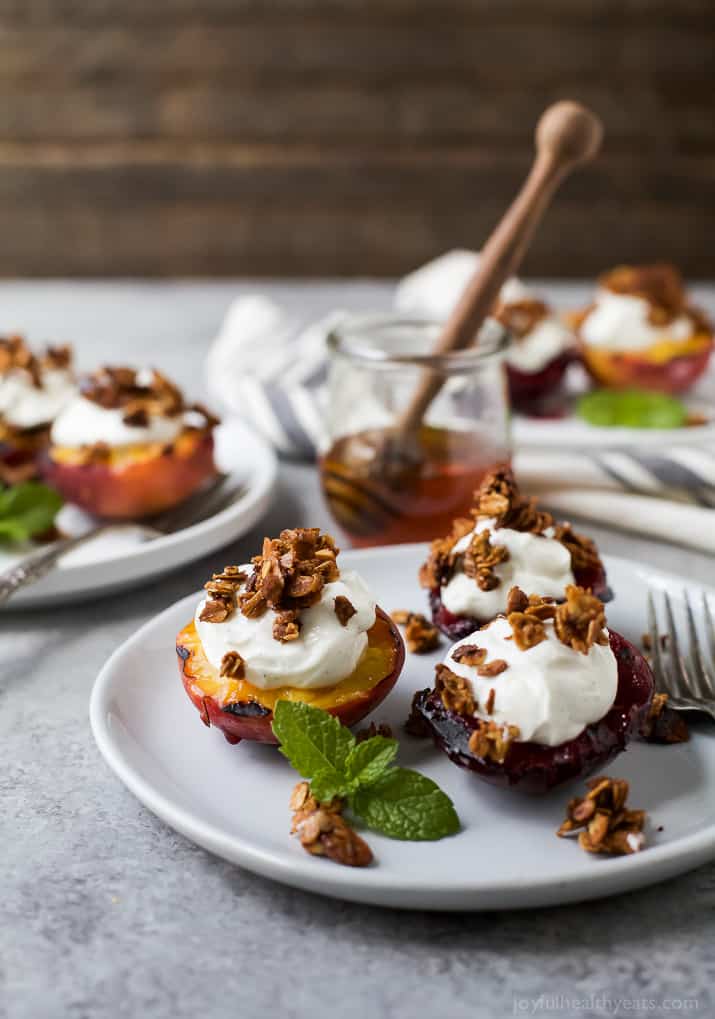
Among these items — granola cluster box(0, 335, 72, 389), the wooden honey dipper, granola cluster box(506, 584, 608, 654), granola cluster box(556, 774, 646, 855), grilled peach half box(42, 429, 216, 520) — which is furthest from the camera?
granola cluster box(0, 335, 72, 389)

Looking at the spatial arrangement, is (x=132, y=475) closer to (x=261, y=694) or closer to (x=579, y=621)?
(x=261, y=694)

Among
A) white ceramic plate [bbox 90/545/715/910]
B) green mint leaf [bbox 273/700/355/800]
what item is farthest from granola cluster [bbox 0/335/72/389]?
green mint leaf [bbox 273/700/355/800]

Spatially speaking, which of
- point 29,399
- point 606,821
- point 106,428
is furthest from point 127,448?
point 606,821

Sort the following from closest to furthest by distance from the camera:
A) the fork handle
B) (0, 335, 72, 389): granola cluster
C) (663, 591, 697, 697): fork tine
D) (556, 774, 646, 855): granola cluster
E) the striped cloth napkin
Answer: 1. (556, 774, 646, 855): granola cluster
2. (663, 591, 697, 697): fork tine
3. the fork handle
4. the striped cloth napkin
5. (0, 335, 72, 389): granola cluster

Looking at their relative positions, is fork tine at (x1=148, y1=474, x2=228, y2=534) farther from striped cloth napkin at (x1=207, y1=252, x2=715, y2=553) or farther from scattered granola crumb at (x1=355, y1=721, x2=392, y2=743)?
scattered granola crumb at (x1=355, y1=721, x2=392, y2=743)

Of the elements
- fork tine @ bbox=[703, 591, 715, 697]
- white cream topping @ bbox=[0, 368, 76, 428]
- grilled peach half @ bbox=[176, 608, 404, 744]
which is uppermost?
grilled peach half @ bbox=[176, 608, 404, 744]

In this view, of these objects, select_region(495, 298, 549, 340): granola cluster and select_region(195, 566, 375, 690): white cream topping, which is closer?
select_region(195, 566, 375, 690): white cream topping

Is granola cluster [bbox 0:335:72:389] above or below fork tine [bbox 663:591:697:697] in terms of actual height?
above
